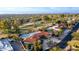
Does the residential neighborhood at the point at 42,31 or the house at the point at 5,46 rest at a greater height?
the residential neighborhood at the point at 42,31

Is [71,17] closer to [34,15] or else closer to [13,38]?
[34,15]

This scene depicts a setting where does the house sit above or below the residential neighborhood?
below

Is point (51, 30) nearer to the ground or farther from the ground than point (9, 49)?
farther from the ground

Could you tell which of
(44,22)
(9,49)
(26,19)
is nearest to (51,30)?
(44,22)

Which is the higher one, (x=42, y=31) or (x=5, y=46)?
(x=42, y=31)
